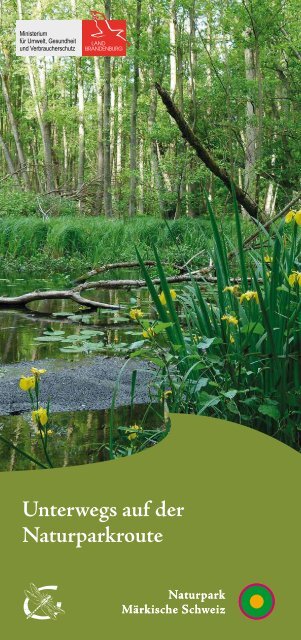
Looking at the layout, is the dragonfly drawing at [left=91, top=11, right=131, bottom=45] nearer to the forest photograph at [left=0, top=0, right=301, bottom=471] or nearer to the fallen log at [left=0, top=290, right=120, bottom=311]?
the forest photograph at [left=0, top=0, right=301, bottom=471]

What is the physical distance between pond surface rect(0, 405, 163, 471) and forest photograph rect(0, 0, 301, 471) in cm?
1

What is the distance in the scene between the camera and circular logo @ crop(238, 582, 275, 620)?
3.86 feet

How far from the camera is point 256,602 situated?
3.91ft

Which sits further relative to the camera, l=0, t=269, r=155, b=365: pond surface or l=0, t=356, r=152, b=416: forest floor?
Result: l=0, t=269, r=155, b=365: pond surface

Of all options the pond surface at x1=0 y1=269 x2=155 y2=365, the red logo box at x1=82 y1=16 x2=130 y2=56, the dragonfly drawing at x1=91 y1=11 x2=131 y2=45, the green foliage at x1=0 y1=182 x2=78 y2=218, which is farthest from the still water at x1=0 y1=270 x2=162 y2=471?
the green foliage at x1=0 y1=182 x2=78 y2=218

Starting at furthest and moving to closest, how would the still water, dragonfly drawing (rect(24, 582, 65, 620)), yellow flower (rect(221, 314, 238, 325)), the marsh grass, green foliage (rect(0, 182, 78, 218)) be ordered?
green foliage (rect(0, 182, 78, 218))
the marsh grass
the still water
yellow flower (rect(221, 314, 238, 325))
dragonfly drawing (rect(24, 582, 65, 620))

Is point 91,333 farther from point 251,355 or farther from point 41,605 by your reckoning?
point 41,605

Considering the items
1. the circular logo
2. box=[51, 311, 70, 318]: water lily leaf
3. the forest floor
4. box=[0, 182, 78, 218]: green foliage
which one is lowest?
the circular logo

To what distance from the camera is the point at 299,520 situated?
1279mm

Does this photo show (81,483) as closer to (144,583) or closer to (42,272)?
(144,583)

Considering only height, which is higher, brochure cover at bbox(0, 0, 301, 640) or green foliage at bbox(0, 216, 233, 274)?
green foliage at bbox(0, 216, 233, 274)

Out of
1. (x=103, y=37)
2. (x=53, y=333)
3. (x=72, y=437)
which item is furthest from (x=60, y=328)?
(x=72, y=437)

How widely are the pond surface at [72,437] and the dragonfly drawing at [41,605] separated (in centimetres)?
123

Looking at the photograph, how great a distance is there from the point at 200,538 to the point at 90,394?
276cm
